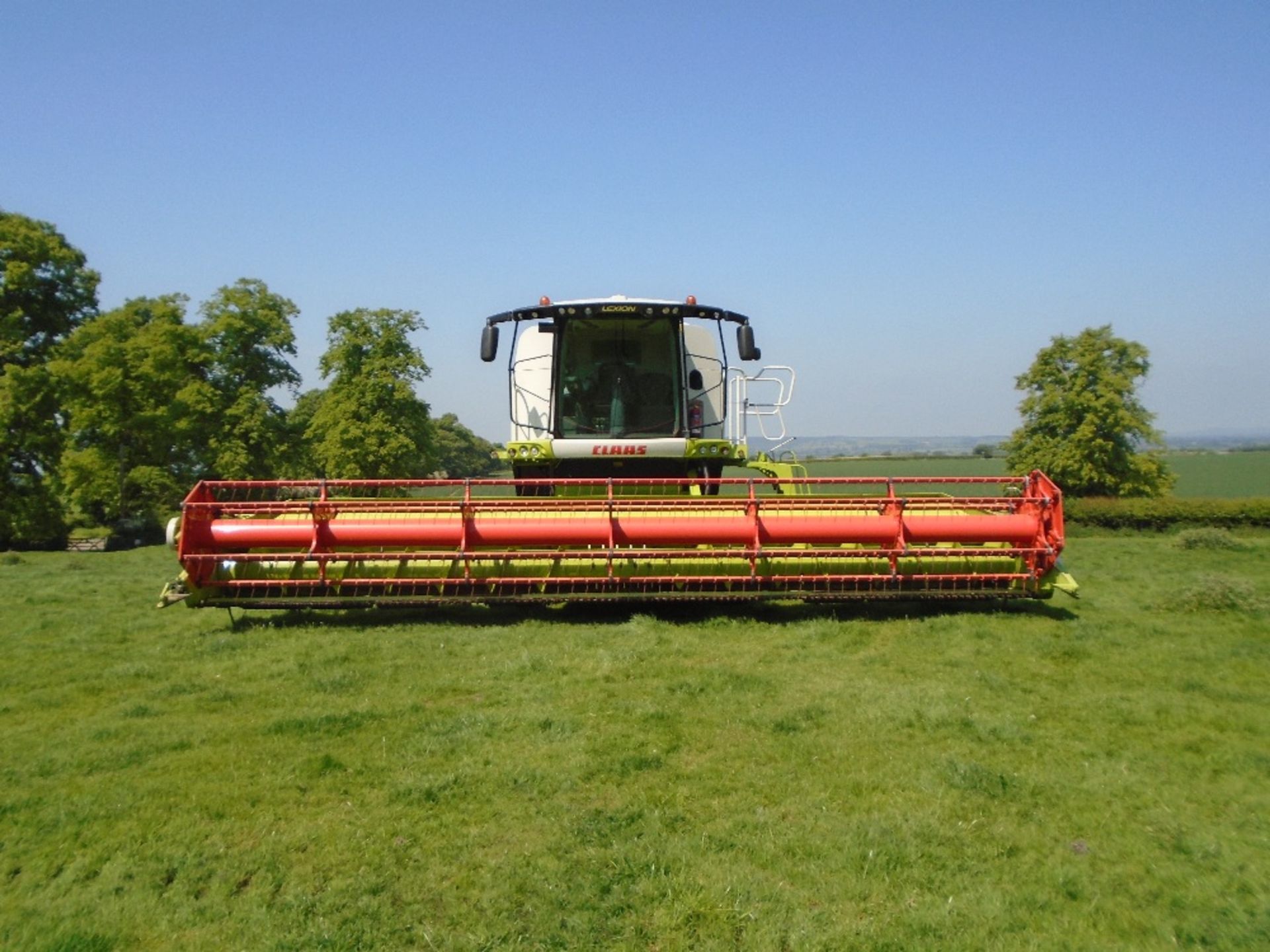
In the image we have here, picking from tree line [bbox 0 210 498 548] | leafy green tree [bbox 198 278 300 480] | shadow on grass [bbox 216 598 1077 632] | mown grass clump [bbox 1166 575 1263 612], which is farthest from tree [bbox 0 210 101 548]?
mown grass clump [bbox 1166 575 1263 612]

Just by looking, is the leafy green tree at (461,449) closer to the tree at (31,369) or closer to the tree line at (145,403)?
the tree line at (145,403)

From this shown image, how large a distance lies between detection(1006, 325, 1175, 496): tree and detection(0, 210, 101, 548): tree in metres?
38.2

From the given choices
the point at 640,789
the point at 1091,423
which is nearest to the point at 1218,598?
the point at 640,789

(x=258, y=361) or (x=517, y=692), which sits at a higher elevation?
(x=258, y=361)

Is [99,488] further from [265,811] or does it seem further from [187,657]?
[265,811]

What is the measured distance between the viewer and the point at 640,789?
4934 millimetres

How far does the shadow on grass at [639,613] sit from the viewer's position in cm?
934

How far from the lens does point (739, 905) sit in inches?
147

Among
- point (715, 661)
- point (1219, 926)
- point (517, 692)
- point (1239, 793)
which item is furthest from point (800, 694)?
point (1219, 926)

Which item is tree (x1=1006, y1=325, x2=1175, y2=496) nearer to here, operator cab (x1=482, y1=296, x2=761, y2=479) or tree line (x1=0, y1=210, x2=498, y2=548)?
tree line (x1=0, y1=210, x2=498, y2=548)

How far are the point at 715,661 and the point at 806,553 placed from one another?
1.90 meters

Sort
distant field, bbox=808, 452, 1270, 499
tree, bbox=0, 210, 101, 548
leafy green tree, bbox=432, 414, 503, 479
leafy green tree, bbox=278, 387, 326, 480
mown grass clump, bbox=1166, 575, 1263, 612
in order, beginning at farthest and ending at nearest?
leafy green tree, bbox=432, 414, 503, 479 < distant field, bbox=808, 452, 1270, 499 < leafy green tree, bbox=278, 387, 326, 480 < tree, bbox=0, 210, 101, 548 < mown grass clump, bbox=1166, 575, 1263, 612

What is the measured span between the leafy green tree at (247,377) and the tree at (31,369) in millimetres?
4840

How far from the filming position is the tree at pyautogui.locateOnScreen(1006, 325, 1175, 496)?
38062 mm
